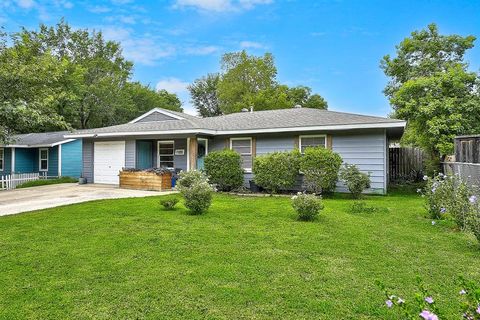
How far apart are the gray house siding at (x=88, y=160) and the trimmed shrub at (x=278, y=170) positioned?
356 inches

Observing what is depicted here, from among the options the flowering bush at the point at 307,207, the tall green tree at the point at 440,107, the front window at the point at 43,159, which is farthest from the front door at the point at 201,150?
the front window at the point at 43,159

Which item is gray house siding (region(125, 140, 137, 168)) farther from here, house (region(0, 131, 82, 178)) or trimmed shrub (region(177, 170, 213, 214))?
trimmed shrub (region(177, 170, 213, 214))

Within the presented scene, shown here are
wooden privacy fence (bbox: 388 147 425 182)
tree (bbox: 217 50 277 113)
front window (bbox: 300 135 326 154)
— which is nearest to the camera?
front window (bbox: 300 135 326 154)

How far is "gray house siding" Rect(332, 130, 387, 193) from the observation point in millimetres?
10680

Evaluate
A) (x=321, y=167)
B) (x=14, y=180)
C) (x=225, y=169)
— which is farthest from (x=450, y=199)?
(x=14, y=180)

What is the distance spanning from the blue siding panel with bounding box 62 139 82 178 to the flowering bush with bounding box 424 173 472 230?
18.4 metres

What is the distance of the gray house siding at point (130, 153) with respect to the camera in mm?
14164

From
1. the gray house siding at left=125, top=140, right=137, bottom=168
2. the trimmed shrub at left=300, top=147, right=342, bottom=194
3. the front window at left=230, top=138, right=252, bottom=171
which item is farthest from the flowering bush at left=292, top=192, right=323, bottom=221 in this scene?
the gray house siding at left=125, top=140, right=137, bottom=168

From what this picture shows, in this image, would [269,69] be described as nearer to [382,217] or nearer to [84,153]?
[84,153]

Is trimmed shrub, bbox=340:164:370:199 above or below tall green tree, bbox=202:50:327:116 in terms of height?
below

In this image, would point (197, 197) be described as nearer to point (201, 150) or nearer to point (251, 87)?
point (201, 150)

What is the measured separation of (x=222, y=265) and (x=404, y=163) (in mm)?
14003

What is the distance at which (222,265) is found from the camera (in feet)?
12.8

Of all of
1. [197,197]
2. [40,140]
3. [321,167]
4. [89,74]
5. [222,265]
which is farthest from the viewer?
[89,74]
